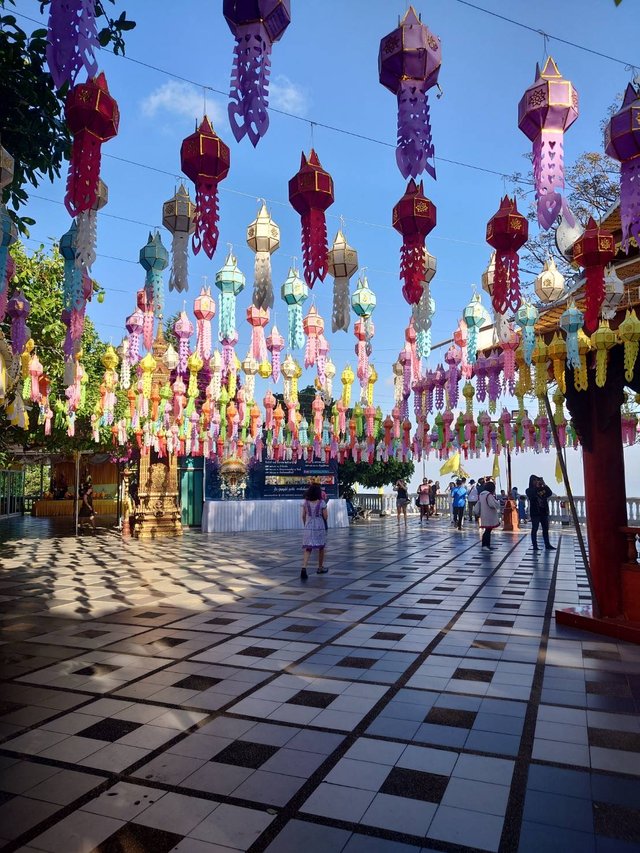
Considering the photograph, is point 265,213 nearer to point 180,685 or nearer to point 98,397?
point 180,685

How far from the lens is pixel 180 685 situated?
13.7ft

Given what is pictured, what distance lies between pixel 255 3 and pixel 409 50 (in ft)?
2.75

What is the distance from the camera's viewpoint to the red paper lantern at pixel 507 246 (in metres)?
4.14

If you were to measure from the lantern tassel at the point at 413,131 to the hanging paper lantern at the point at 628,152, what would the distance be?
1136 millimetres

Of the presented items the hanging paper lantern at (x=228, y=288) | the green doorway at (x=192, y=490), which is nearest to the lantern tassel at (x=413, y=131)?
the hanging paper lantern at (x=228, y=288)

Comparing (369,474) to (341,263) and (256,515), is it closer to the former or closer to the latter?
(256,515)

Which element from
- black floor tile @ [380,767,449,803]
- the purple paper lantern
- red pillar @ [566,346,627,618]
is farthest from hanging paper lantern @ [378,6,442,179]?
red pillar @ [566,346,627,618]

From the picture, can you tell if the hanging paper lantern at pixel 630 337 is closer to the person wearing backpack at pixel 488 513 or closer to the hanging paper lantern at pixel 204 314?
the hanging paper lantern at pixel 204 314

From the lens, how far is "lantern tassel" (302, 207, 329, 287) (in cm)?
378

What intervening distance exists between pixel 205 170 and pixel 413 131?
4.42 feet

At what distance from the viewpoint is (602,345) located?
18.6ft

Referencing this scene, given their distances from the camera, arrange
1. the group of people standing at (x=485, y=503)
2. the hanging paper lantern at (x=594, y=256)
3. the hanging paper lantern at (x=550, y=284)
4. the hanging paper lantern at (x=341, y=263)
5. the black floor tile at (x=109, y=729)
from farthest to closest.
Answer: the group of people standing at (x=485, y=503), the hanging paper lantern at (x=550, y=284), the hanging paper lantern at (x=341, y=263), the hanging paper lantern at (x=594, y=256), the black floor tile at (x=109, y=729)

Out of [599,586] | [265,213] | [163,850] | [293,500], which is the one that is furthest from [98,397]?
[163,850]

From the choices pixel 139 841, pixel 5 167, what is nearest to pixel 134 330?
pixel 5 167
